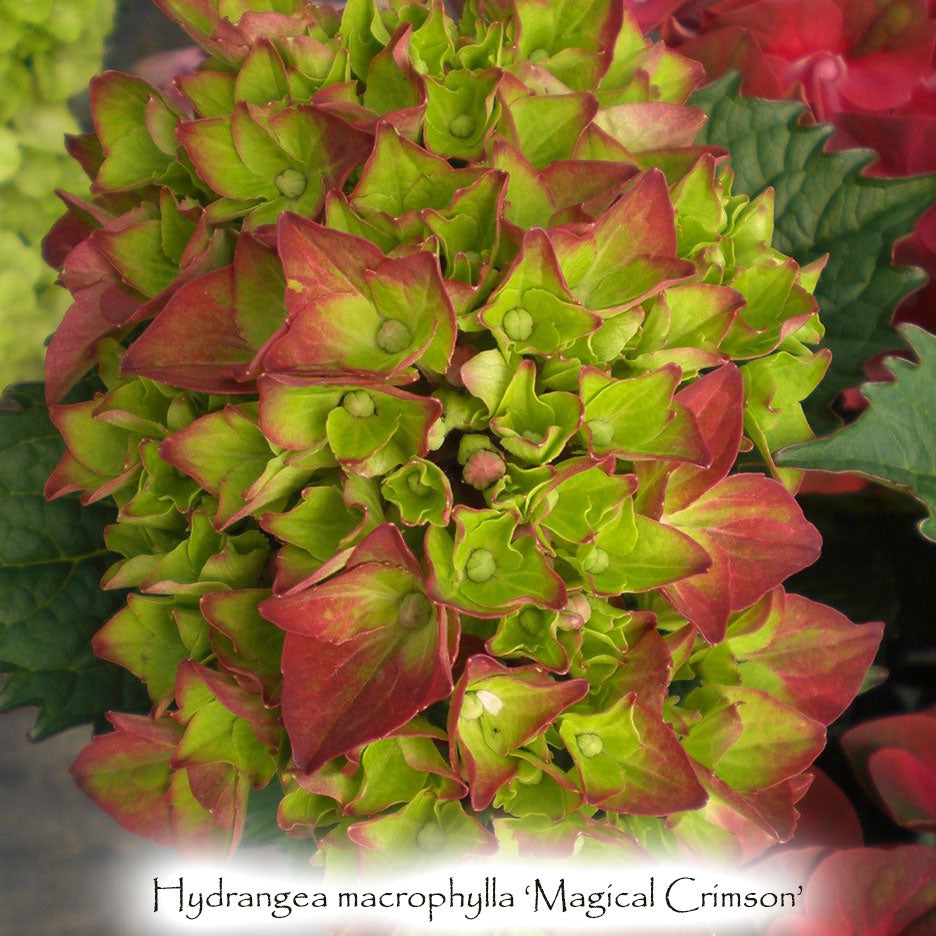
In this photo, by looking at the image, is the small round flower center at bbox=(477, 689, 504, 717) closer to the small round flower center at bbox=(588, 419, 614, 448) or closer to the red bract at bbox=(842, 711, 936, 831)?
the small round flower center at bbox=(588, 419, 614, 448)

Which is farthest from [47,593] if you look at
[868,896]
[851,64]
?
[851,64]

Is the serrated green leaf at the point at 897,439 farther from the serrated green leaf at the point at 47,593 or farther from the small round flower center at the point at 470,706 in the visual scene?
the serrated green leaf at the point at 47,593

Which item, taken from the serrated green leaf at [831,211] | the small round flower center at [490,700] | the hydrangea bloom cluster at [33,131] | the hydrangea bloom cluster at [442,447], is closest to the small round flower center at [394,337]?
the hydrangea bloom cluster at [442,447]

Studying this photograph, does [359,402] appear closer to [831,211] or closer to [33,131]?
[831,211]

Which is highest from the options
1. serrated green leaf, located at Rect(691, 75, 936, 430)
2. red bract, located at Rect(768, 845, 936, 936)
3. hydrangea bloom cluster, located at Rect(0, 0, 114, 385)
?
hydrangea bloom cluster, located at Rect(0, 0, 114, 385)

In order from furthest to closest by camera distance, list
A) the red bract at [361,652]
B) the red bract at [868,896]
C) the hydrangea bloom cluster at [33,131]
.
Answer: the hydrangea bloom cluster at [33,131] < the red bract at [868,896] < the red bract at [361,652]

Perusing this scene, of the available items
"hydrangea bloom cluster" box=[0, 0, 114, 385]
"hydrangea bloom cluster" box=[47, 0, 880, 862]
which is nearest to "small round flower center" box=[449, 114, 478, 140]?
"hydrangea bloom cluster" box=[47, 0, 880, 862]

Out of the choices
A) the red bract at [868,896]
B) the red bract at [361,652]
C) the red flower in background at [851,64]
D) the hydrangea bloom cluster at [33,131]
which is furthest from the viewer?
the hydrangea bloom cluster at [33,131]

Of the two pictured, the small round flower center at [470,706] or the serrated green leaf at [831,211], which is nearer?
the small round flower center at [470,706]

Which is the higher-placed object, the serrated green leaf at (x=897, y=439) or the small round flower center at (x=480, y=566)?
the serrated green leaf at (x=897, y=439)
